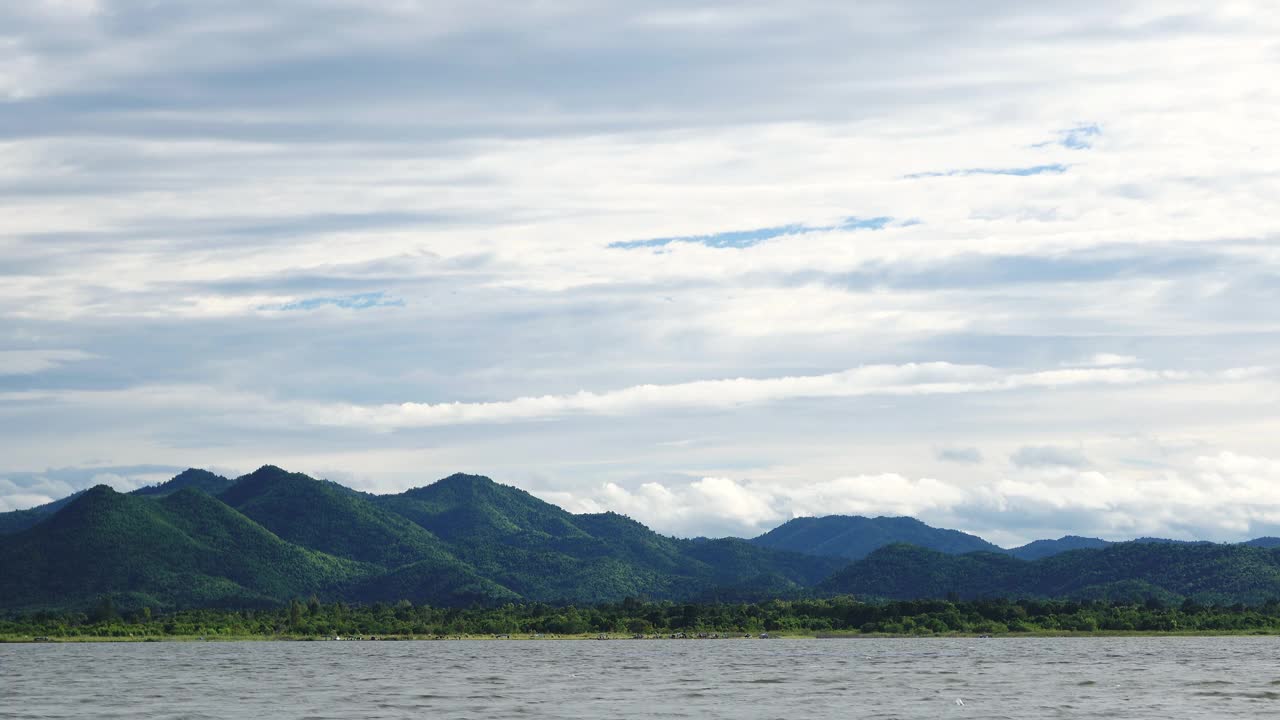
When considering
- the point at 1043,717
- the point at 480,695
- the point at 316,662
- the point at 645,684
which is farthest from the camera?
the point at 316,662

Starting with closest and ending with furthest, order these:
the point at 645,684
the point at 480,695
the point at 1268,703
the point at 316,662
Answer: the point at 1268,703
the point at 480,695
the point at 645,684
the point at 316,662

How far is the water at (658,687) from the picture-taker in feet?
351

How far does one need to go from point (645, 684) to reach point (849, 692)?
20645 mm

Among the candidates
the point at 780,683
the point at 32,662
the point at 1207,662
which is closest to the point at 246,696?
the point at 780,683

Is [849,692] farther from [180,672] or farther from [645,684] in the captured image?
[180,672]

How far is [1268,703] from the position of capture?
111m

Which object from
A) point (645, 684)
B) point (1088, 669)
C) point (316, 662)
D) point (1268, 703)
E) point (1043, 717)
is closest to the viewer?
point (1043, 717)

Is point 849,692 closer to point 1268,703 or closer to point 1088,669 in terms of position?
point 1268,703

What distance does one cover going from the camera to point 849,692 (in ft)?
412

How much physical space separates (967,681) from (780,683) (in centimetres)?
1774

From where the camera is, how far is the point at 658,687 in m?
132

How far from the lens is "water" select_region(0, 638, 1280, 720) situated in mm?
107062

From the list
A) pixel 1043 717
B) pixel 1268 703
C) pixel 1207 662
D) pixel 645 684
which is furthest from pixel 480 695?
pixel 1207 662

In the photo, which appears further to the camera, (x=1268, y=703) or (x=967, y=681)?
(x=967, y=681)
